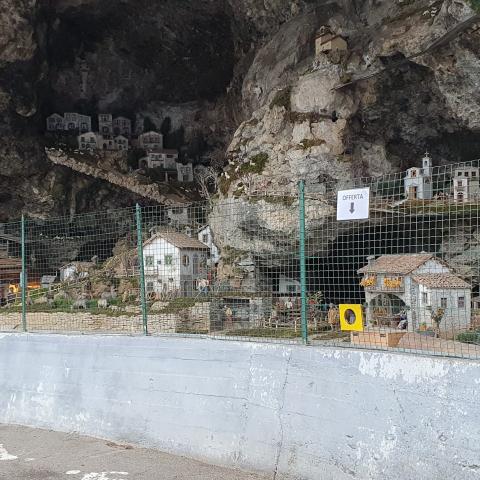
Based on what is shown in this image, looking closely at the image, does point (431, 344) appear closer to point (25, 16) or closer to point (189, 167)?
point (25, 16)

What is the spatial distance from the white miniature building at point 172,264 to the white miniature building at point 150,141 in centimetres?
1313

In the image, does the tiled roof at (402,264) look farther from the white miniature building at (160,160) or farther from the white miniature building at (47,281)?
the white miniature building at (160,160)

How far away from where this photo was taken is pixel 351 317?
5117 millimetres

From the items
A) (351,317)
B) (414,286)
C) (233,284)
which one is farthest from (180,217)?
(351,317)

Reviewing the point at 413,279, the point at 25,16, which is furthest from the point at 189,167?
the point at 413,279

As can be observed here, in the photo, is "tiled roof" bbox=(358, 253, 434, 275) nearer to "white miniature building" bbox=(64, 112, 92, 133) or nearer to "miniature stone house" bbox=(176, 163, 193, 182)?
"miniature stone house" bbox=(176, 163, 193, 182)

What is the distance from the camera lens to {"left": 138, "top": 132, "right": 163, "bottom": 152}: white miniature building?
90.5 ft

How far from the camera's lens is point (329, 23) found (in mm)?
20391

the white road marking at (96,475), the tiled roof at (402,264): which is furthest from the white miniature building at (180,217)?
the white road marking at (96,475)

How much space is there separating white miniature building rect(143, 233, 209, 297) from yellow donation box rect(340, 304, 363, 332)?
227 inches

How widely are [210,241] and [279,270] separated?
3014 mm

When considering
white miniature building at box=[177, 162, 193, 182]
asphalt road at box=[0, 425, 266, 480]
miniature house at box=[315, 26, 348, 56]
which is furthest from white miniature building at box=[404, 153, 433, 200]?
white miniature building at box=[177, 162, 193, 182]

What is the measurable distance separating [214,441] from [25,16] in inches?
812

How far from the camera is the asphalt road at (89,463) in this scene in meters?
4.98
